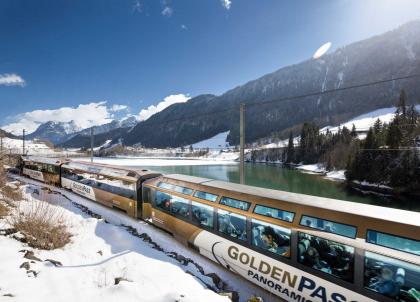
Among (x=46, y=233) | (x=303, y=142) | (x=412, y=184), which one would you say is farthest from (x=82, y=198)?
(x=303, y=142)

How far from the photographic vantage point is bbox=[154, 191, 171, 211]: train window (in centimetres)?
1345

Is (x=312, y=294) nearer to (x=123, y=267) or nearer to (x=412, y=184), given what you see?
(x=123, y=267)

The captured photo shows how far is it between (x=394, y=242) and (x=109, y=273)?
289 inches

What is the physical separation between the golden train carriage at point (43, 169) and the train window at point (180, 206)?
65.4ft

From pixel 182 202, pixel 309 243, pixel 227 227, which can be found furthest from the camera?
pixel 182 202

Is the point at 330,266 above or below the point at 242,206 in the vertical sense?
below

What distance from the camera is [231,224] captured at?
374 inches

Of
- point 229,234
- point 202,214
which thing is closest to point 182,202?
point 202,214

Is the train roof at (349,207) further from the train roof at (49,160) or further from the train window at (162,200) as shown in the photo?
the train roof at (49,160)

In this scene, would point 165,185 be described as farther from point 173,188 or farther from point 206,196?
point 206,196

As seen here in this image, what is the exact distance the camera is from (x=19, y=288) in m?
5.86

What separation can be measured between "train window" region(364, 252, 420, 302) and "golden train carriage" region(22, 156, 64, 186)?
2883cm

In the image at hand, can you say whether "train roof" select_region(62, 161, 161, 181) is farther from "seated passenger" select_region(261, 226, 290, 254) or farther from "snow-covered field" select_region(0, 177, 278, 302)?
"seated passenger" select_region(261, 226, 290, 254)

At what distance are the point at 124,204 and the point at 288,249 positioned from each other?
12534 millimetres
